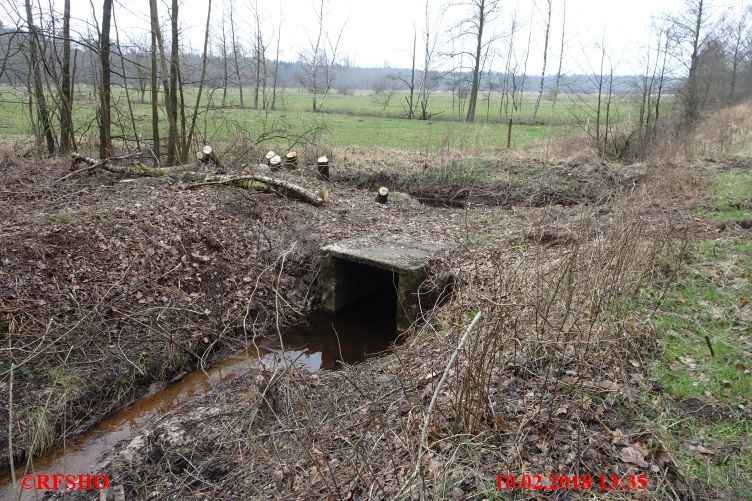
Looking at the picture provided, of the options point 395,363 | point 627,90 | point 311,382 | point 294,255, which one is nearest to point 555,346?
point 395,363

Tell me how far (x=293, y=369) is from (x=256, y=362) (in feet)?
4.13

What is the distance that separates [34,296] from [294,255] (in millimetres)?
3750

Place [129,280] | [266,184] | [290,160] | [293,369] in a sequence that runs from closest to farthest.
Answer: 1. [293,369]
2. [129,280]
3. [266,184]
4. [290,160]

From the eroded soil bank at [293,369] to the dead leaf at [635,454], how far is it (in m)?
0.03

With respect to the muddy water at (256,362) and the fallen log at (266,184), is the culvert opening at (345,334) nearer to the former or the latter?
the muddy water at (256,362)

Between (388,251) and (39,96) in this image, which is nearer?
(388,251)

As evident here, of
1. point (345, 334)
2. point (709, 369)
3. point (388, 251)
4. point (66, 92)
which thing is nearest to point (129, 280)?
point (345, 334)

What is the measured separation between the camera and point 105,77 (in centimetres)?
1011

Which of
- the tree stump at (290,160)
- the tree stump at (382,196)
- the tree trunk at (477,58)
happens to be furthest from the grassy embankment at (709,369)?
the tree trunk at (477,58)

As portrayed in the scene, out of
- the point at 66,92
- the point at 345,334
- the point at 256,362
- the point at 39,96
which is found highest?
the point at 66,92

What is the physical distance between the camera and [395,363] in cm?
520

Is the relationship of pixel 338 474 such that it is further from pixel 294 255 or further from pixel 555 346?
pixel 294 255

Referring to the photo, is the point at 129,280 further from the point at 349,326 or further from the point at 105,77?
the point at 105,77

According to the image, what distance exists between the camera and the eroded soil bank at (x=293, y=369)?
3.17 metres
